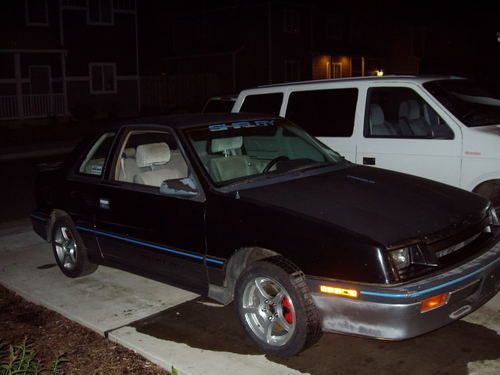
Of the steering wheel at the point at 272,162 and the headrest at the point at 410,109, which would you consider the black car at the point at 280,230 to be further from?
the headrest at the point at 410,109

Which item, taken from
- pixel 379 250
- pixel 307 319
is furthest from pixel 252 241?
pixel 379 250

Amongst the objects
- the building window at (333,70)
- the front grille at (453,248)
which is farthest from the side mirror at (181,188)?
the building window at (333,70)

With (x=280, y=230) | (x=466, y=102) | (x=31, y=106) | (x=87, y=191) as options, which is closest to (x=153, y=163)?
(x=87, y=191)

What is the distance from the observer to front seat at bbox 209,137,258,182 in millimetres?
4969

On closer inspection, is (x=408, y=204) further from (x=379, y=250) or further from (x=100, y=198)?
(x=100, y=198)

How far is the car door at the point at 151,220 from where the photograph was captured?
4.75 m

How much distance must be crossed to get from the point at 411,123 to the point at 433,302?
11.0 ft

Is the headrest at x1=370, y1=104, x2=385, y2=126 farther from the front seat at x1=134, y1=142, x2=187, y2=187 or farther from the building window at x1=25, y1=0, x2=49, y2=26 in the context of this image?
the building window at x1=25, y1=0, x2=49, y2=26

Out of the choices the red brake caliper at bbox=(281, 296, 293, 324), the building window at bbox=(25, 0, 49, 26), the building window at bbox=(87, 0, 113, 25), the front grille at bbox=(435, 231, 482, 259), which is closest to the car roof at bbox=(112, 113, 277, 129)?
the red brake caliper at bbox=(281, 296, 293, 324)

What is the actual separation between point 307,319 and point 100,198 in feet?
8.38

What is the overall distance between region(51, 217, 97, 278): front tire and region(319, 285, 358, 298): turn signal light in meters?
2.98

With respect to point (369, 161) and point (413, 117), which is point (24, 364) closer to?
point (369, 161)

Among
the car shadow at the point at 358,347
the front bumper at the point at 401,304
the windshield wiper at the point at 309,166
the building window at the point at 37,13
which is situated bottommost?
the car shadow at the point at 358,347

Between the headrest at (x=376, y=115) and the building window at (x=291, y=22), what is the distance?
101ft
